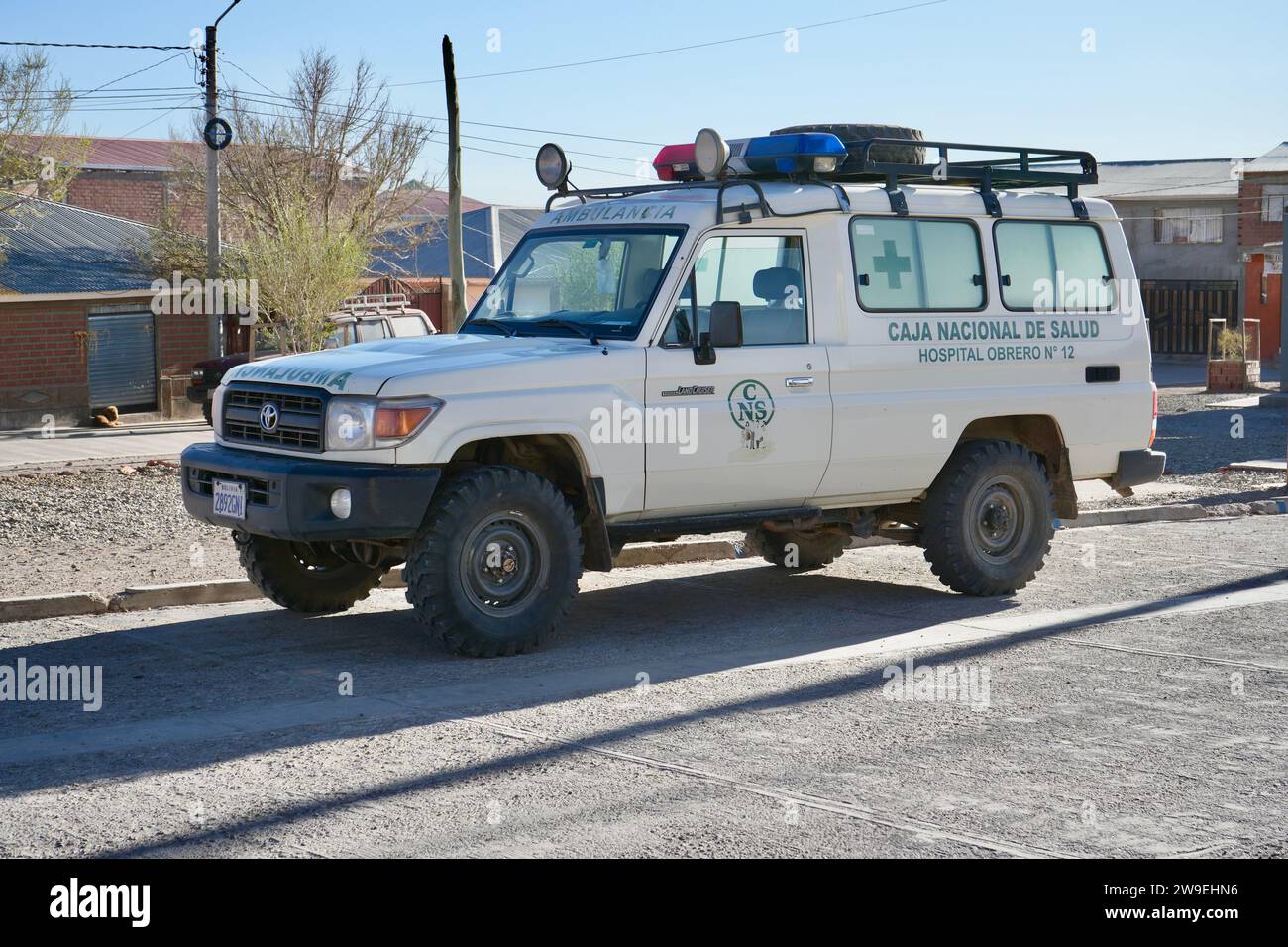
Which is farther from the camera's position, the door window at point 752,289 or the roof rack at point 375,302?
the roof rack at point 375,302

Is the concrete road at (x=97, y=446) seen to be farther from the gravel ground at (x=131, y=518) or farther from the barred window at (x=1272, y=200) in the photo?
the barred window at (x=1272, y=200)

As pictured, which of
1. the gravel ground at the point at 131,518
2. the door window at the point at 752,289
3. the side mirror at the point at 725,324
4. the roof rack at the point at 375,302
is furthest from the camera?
the roof rack at the point at 375,302

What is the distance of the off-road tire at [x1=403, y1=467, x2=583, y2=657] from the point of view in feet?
26.2

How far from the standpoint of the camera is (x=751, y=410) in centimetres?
888

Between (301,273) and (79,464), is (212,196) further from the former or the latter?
(79,464)

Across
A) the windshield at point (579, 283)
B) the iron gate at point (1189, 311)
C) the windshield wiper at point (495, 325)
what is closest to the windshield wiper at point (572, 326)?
the windshield at point (579, 283)

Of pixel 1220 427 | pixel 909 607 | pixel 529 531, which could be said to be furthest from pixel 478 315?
pixel 1220 427

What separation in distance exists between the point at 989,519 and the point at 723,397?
7.86 ft

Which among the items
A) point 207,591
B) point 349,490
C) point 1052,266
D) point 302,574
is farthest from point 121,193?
point 349,490

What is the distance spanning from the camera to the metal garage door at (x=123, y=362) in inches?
1099

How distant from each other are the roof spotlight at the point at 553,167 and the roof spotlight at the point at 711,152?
3.77 ft

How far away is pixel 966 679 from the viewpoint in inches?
310

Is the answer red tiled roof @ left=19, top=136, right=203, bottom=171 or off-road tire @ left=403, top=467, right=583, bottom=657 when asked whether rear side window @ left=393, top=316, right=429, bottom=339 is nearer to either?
off-road tire @ left=403, top=467, right=583, bottom=657
